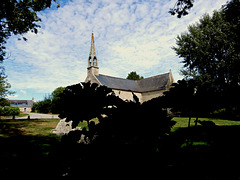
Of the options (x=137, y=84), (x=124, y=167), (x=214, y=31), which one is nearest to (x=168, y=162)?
(x=124, y=167)

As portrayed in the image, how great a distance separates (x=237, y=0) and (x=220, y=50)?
12.5 metres

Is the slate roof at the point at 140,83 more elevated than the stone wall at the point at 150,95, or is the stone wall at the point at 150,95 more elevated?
the slate roof at the point at 140,83

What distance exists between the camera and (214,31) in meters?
22.7

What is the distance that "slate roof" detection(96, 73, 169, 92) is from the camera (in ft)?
108

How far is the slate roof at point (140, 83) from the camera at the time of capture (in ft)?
108

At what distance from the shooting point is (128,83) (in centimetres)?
3822

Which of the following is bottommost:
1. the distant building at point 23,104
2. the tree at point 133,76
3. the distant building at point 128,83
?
the distant building at point 23,104

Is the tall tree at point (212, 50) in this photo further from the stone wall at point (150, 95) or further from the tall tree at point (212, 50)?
the stone wall at point (150, 95)

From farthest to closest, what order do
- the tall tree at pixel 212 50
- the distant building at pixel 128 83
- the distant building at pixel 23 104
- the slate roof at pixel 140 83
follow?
1. the distant building at pixel 23 104
2. the slate roof at pixel 140 83
3. the distant building at pixel 128 83
4. the tall tree at pixel 212 50

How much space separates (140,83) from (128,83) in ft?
13.2

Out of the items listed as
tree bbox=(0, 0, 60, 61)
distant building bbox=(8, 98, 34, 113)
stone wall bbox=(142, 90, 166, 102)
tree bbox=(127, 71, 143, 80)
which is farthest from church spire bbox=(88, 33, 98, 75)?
distant building bbox=(8, 98, 34, 113)

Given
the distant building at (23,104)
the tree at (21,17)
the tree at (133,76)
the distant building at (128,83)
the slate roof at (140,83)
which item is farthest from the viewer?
the distant building at (23,104)

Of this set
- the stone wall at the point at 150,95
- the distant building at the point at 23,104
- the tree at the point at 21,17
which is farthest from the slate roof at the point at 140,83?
the distant building at the point at 23,104

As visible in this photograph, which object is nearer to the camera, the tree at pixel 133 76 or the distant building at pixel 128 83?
the distant building at pixel 128 83
